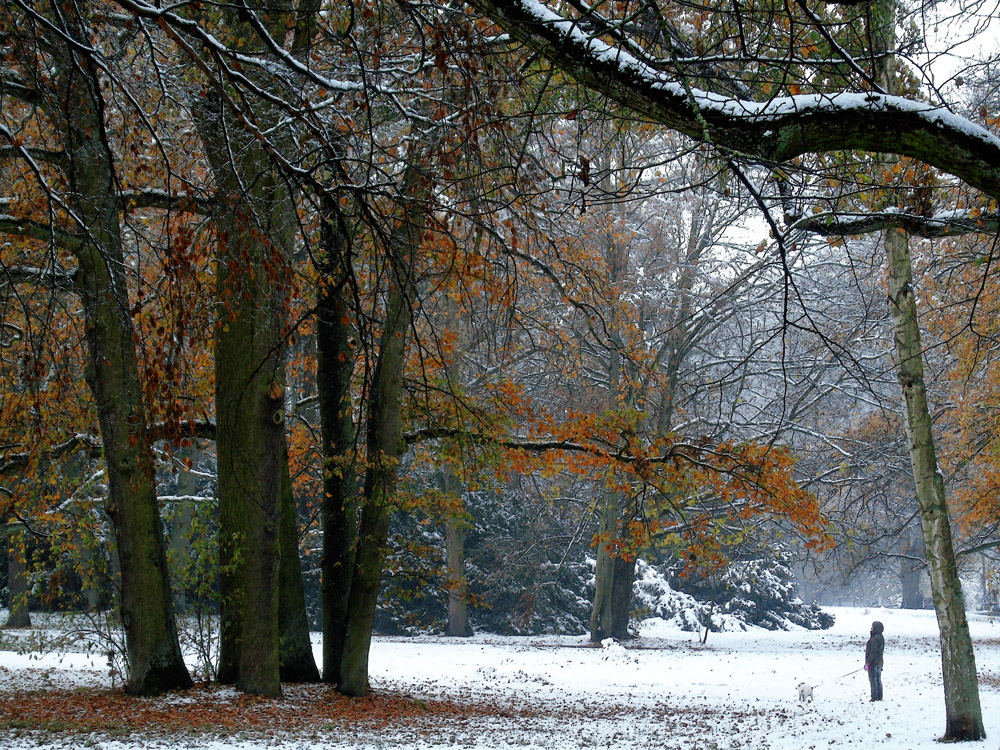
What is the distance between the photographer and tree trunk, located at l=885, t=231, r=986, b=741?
27.7 ft

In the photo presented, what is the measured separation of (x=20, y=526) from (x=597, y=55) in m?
10.3

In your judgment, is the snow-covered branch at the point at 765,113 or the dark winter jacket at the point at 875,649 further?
the dark winter jacket at the point at 875,649

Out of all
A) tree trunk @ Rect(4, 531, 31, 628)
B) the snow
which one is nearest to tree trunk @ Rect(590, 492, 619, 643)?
tree trunk @ Rect(4, 531, 31, 628)

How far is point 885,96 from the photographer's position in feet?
10.9

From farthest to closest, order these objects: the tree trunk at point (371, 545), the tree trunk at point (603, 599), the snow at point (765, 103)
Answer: the tree trunk at point (603, 599) < the tree trunk at point (371, 545) < the snow at point (765, 103)

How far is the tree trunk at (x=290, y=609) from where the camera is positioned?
31.5 feet

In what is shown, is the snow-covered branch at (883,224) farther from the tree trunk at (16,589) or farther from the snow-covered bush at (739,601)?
the snow-covered bush at (739,601)

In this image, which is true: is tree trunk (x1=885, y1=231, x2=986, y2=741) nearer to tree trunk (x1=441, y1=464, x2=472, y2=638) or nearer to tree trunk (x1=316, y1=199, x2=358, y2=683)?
tree trunk (x1=316, y1=199, x2=358, y2=683)

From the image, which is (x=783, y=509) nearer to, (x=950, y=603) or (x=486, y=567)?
(x=950, y=603)

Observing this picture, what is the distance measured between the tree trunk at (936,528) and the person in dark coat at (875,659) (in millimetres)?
2457

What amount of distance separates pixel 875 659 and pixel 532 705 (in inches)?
197

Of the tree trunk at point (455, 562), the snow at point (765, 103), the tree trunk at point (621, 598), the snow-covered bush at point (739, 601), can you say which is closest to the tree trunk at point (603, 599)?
the tree trunk at point (621, 598)

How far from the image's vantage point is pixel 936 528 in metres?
8.83

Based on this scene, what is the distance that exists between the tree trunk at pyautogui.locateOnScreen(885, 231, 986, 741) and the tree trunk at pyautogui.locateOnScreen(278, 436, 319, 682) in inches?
277
